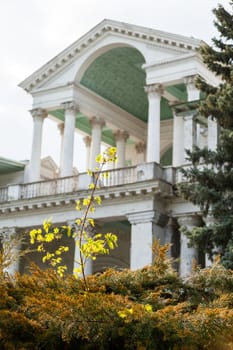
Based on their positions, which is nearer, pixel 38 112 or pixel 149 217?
pixel 149 217

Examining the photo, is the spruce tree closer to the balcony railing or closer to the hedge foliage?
the balcony railing

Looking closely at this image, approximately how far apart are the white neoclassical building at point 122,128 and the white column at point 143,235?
35 millimetres

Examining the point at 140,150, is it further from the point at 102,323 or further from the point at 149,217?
the point at 102,323

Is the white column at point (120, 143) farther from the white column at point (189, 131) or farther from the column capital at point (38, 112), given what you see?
the white column at point (189, 131)

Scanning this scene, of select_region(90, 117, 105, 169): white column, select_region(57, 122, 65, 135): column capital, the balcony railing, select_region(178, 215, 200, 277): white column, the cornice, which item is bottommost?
select_region(178, 215, 200, 277): white column

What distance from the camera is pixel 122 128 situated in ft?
95.8

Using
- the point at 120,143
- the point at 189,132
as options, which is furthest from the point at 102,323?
the point at 120,143

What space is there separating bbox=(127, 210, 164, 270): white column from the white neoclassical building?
0.12 feet

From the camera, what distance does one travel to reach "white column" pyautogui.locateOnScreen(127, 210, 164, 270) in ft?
70.1

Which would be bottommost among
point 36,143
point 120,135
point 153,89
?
point 36,143

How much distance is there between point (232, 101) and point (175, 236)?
9.16 m

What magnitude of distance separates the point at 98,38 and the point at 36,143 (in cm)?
495

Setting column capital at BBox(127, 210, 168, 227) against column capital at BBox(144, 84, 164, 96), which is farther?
column capital at BBox(144, 84, 164, 96)

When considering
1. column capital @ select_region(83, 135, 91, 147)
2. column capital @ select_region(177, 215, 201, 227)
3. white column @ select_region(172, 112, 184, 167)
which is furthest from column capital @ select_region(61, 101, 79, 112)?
column capital @ select_region(177, 215, 201, 227)
